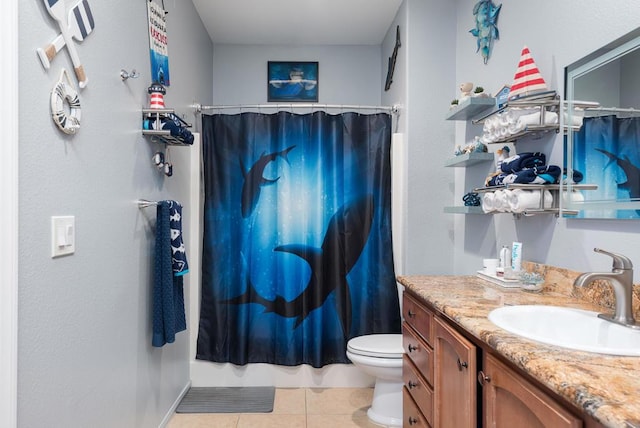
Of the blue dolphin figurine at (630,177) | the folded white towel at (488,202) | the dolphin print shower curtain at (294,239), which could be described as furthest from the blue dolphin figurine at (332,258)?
the blue dolphin figurine at (630,177)

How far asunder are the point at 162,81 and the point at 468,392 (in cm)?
190

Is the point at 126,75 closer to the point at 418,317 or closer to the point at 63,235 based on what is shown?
the point at 63,235

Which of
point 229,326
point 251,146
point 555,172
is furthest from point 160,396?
point 555,172

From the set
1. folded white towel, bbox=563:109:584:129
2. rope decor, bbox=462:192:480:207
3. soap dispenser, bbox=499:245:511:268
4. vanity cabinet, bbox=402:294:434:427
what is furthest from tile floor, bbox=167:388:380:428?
folded white towel, bbox=563:109:584:129

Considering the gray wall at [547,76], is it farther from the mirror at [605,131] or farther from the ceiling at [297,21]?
the ceiling at [297,21]

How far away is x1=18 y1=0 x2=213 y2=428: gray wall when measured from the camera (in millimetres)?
1032

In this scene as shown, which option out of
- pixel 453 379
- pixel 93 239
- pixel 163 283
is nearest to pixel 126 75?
pixel 93 239

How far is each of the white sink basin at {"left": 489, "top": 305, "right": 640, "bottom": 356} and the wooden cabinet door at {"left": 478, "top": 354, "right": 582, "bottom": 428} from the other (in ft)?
0.35

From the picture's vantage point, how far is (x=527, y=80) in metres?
1.54

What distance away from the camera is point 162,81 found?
2.00m

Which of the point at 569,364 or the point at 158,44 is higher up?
the point at 158,44

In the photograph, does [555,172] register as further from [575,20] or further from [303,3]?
[303,3]

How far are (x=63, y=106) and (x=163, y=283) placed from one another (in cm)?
92

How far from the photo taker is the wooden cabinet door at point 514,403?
762mm
